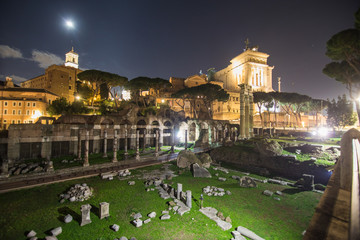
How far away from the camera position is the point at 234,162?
19.0m

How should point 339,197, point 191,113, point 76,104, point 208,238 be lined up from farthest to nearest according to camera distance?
point 191,113 < point 76,104 < point 208,238 < point 339,197

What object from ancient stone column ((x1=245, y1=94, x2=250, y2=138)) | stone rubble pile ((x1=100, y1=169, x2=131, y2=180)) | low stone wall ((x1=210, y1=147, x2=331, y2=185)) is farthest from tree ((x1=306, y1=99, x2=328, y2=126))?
stone rubble pile ((x1=100, y1=169, x2=131, y2=180))

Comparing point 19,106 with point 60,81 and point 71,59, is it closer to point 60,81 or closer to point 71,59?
point 60,81

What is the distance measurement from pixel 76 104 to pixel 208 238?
31.2 metres

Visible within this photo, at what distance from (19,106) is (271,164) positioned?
147ft

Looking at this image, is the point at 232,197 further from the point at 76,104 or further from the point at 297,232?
the point at 76,104

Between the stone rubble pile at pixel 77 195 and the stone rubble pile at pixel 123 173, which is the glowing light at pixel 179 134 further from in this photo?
the stone rubble pile at pixel 77 195

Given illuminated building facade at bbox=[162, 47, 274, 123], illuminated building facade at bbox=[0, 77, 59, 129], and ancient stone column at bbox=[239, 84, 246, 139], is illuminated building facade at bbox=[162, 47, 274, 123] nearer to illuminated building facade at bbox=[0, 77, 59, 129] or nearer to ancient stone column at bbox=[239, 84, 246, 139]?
ancient stone column at bbox=[239, 84, 246, 139]

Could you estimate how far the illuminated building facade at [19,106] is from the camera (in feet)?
108

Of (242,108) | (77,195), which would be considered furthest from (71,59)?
(77,195)

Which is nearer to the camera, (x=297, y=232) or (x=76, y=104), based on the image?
(x=297, y=232)

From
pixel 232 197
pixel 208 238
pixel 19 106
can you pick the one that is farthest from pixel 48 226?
pixel 19 106

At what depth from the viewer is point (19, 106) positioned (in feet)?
109

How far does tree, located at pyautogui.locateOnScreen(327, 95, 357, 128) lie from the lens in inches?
1355
